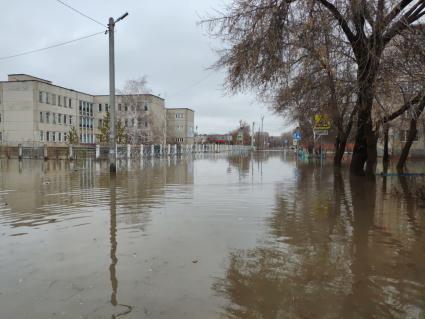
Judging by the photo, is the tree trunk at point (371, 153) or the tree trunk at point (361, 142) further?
the tree trunk at point (371, 153)

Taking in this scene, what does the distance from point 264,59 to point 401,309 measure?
7.75 m

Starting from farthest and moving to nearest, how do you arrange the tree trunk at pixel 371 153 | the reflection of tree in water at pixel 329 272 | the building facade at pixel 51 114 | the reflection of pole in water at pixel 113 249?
1. the building facade at pixel 51 114
2. the tree trunk at pixel 371 153
3. the reflection of pole in water at pixel 113 249
4. the reflection of tree in water at pixel 329 272

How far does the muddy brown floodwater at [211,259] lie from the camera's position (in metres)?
3.67

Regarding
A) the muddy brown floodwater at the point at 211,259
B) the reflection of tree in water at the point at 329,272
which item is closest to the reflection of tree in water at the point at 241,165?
the muddy brown floodwater at the point at 211,259

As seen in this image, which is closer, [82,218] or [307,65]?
[82,218]

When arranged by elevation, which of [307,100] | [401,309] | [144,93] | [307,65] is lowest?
[401,309]

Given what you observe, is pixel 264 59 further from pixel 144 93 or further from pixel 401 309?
pixel 144 93

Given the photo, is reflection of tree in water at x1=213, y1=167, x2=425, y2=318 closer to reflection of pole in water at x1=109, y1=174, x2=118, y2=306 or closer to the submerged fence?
reflection of pole in water at x1=109, y1=174, x2=118, y2=306

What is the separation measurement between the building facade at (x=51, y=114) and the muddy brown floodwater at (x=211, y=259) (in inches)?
1689

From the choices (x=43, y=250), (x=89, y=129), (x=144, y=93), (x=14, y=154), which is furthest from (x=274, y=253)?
(x=89, y=129)

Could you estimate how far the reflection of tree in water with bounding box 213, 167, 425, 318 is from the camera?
363 centimetres

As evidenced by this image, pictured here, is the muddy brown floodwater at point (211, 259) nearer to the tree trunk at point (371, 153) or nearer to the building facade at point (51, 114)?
the tree trunk at point (371, 153)

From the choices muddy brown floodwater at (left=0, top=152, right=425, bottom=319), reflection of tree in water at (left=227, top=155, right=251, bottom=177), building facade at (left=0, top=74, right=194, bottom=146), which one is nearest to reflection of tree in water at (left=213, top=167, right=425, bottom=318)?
muddy brown floodwater at (left=0, top=152, right=425, bottom=319)

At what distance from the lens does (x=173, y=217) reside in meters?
7.74
